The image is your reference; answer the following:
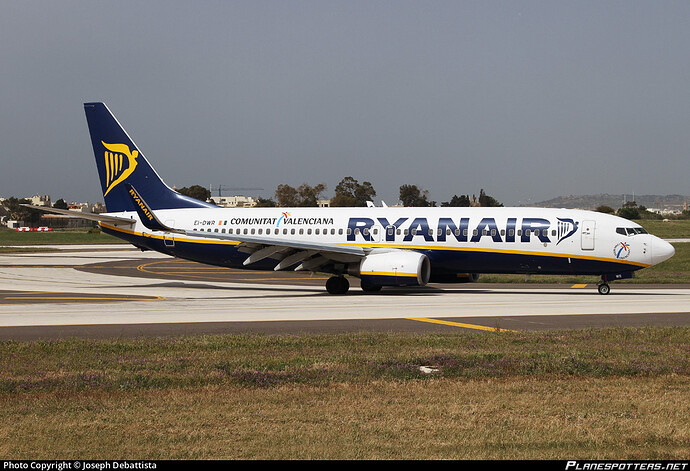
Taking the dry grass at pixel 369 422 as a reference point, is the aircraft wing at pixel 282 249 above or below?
above

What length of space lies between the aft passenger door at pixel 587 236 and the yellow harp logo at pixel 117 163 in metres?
22.4

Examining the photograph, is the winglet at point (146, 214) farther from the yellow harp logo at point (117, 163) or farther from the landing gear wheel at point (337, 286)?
the landing gear wheel at point (337, 286)

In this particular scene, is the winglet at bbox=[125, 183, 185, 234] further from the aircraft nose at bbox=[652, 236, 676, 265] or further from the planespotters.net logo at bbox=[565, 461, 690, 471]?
the planespotters.net logo at bbox=[565, 461, 690, 471]

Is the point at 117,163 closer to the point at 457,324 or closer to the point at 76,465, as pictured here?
the point at 457,324

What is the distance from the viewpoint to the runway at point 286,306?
20859 millimetres

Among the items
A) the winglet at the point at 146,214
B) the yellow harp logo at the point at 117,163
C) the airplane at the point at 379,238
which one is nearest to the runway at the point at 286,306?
the airplane at the point at 379,238

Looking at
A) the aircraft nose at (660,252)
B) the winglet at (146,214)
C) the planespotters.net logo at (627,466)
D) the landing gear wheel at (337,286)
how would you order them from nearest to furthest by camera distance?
the planespotters.net logo at (627,466) → the aircraft nose at (660,252) → the winglet at (146,214) → the landing gear wheel at (337,286)

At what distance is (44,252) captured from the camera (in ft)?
226

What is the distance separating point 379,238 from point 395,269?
336 centimetres

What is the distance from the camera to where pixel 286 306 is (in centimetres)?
2656

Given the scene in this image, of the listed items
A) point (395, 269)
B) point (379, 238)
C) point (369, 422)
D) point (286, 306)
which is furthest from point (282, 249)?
point (369, 422)

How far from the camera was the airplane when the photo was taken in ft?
103

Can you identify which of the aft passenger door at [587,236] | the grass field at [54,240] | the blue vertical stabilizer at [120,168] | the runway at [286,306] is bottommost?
the runway at [286,306]

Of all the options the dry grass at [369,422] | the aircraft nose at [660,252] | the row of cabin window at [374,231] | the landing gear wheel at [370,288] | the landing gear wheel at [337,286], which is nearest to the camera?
the dry grass at [369,422]
